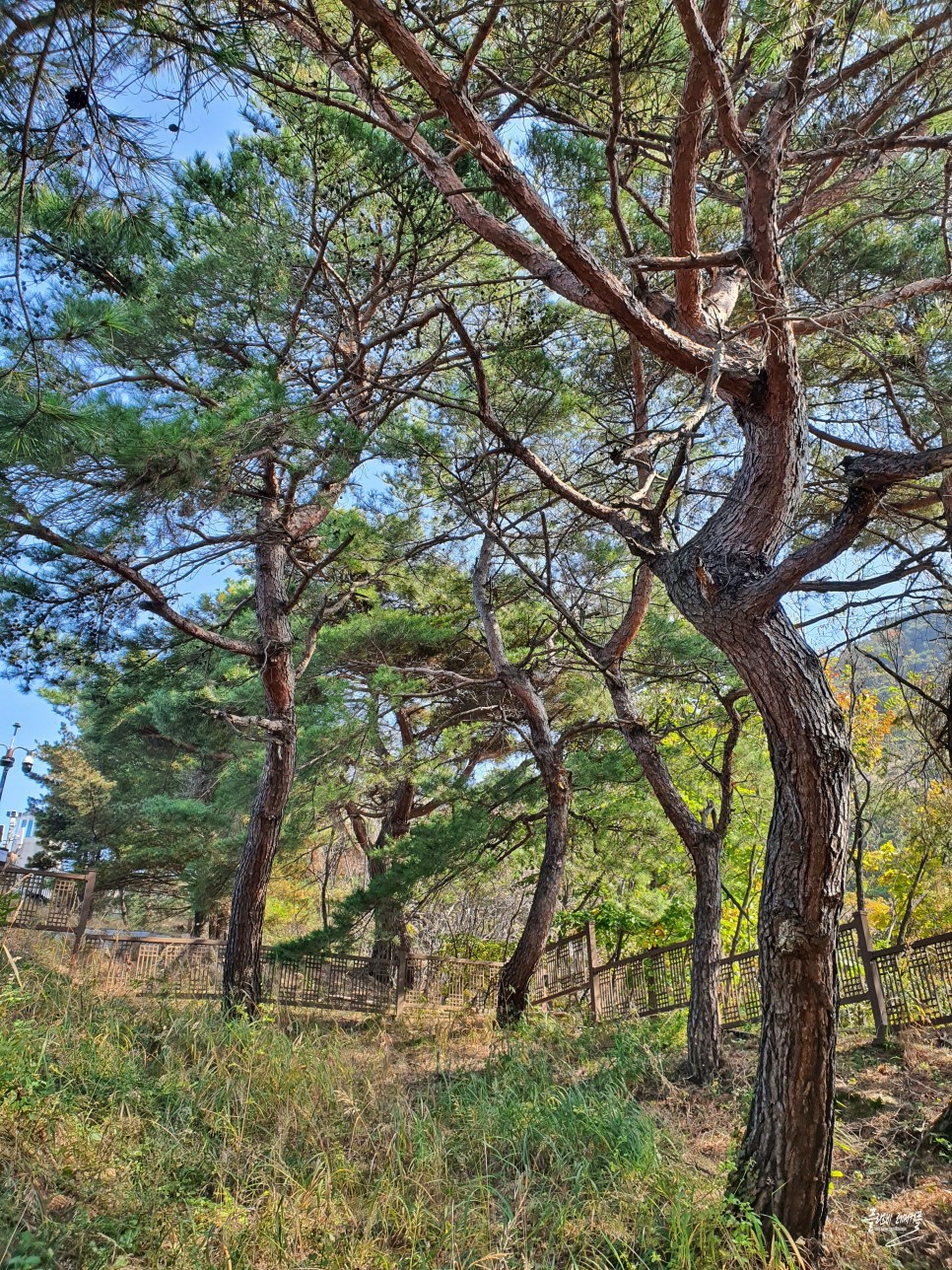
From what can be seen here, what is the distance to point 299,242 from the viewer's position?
213 inches

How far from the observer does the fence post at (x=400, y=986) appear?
30.7 feet

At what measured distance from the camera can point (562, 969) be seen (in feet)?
32.6

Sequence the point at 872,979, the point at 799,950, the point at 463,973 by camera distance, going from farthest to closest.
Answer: the point at 463,973, the point at 872,979, the point at 799,950

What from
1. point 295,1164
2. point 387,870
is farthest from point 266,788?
point 295,1164

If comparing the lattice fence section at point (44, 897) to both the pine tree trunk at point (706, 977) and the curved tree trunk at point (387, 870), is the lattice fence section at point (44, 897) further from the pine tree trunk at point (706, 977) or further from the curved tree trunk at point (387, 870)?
the pine tree trunk at point (706, 977)

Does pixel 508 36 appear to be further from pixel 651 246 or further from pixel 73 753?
pixel 73 753

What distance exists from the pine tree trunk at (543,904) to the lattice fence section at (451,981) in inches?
101

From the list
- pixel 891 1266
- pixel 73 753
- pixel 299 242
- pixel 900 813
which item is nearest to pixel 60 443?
pixel 299 242

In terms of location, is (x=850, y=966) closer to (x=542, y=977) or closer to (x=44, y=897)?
(x=542, y=977)

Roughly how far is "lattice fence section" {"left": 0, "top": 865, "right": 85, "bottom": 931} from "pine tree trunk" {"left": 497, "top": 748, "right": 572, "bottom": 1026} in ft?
16.8

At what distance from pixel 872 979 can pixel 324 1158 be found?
15.4 ft

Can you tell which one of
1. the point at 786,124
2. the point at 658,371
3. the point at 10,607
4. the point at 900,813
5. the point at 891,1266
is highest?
the point at 658,371

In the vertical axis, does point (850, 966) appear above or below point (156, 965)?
above

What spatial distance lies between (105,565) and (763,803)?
835cm
